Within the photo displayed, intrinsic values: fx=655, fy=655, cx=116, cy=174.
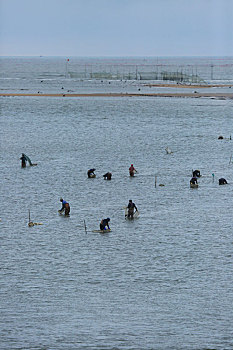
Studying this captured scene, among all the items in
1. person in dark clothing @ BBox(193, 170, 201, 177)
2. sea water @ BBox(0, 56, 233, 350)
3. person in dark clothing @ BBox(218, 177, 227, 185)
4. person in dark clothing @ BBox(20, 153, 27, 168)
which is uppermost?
person in dark clothing @ BBox(20, 153, 27, 168)

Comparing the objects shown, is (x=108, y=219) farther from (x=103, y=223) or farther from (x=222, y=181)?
(x=222, y=181)

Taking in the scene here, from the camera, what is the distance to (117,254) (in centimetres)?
4912

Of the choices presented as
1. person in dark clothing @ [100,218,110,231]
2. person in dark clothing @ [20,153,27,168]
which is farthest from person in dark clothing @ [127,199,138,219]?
person in dark clothing @ [20,153,27,168]

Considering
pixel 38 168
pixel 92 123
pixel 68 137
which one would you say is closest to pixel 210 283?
pixel 38 168

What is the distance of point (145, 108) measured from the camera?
627ft

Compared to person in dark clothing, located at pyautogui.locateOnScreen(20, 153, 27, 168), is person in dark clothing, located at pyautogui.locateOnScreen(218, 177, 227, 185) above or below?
below

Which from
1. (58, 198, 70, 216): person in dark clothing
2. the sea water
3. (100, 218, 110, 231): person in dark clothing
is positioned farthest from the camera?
(58, 198, 70, 216): person in dark clothing

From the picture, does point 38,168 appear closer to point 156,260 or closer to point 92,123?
point 156,260

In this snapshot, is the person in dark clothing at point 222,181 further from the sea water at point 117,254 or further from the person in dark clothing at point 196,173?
the person in dark clothing at point 196,173

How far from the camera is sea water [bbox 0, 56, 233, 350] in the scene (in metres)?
36.3

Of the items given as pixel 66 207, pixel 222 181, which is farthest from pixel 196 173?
pixel 66 207

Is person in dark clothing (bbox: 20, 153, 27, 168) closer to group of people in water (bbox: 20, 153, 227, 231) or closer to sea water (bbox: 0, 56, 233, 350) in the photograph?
sea water (bbox: 0, 56, 233, 350)

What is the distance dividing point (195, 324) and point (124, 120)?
12437 centimetres

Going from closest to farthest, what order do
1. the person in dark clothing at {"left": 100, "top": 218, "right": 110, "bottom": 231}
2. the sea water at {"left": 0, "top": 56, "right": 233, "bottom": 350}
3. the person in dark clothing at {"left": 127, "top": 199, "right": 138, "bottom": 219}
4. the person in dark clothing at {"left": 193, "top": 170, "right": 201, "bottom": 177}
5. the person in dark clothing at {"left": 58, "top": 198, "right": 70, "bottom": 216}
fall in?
the sea water at {"left": 0, "top": 56, "right": 233, "bottom": 350} → the person in dark clothing at {"left": 100, "top": 218, "right": 110, "bottom": 231} → the person in dark clothing at {"left": 127, "top": 199, "right": 138, "bottom": 219} → the person in dark clothing at {"left": 58, "top": 198, "right": 70, "bottom": 216} → the person in dark clothing at {"left": 193, "top": 170, "right": 201, "bottom": 177}
